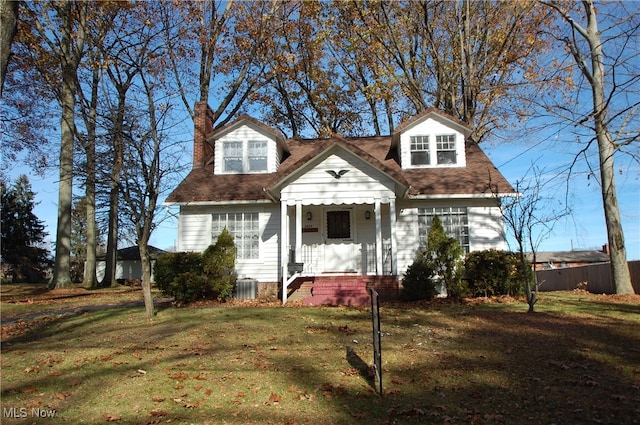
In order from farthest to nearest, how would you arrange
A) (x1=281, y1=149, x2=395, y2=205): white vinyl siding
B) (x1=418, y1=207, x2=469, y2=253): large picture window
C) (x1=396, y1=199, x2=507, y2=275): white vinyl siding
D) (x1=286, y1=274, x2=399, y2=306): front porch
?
(x1=418, y1=207, x2=469, y2=253): large picture window → (x1=396, y1=199, x2=507, y2=275): white vinyl siding → (x1=281, y1=149, x2=395, y2=205): white vinyl siding → (x1=286, y1=274, x2=399, y2=306): front porch

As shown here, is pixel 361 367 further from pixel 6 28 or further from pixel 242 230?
pixel 242 230

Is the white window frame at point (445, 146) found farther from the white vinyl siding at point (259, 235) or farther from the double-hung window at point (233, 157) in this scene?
the double-hung window at point (233, 157)

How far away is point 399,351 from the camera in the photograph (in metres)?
7.31

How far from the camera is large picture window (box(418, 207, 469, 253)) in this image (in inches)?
598

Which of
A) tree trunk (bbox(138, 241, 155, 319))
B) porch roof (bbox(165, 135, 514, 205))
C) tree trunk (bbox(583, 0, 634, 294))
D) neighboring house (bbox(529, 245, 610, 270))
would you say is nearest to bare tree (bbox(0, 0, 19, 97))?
tree trunk (bbox(138, 241, 155, 319))

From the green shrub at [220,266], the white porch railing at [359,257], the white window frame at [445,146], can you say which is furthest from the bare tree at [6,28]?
the white window frame at [445,146]

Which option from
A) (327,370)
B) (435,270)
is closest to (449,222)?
(435,270)

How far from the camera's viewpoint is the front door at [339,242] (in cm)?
1545

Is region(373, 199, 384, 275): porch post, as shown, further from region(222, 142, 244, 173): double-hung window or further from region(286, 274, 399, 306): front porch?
region(222, 142, 244, 173): double-hung window

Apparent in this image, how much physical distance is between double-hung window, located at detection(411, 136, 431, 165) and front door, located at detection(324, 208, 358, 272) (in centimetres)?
351

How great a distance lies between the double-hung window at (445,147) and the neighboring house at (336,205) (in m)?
0.04

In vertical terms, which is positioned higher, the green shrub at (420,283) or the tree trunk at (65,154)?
the tree trunk at (65,154)

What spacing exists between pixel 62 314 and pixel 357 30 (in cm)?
2049

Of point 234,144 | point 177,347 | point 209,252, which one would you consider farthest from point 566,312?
point 234,144
